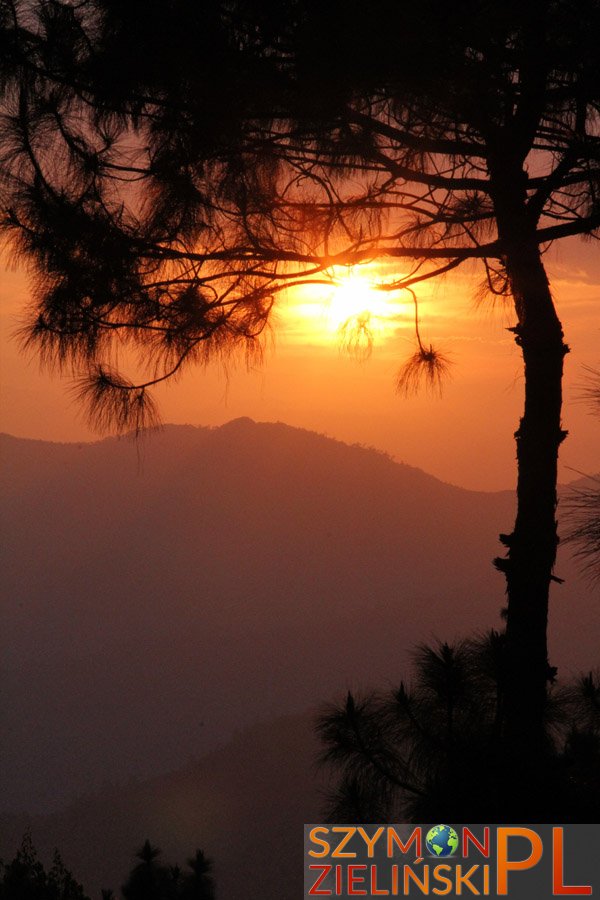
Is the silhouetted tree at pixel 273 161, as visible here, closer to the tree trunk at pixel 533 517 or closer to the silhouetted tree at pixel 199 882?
the tree trunk at pixel 533 517

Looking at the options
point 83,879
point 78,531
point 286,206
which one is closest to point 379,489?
point 78,531

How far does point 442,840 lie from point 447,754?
24cm

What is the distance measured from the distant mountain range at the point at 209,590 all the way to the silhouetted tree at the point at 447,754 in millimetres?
75704

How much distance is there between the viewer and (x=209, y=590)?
120 metres

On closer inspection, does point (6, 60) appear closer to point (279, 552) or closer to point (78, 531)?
point (279, 552)

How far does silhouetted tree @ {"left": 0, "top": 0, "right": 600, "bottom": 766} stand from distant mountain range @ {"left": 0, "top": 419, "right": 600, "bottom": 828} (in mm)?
75456

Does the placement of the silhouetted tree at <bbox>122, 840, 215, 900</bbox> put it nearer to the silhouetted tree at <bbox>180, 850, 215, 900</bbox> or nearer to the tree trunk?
the silhouetted tree at <bbox>180, 850, 215, 900</bbox>

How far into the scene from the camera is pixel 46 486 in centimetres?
14775

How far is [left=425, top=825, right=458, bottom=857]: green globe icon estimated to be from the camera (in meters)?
2.84

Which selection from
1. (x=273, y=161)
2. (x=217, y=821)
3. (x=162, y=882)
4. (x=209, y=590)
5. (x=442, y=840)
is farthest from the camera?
(x=209, y=590)

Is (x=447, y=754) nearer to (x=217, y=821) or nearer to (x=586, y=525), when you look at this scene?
(x=586, y=525)

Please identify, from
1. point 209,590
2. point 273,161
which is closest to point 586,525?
point 273,161

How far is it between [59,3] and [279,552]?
408 feet

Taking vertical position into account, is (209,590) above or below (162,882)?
above
